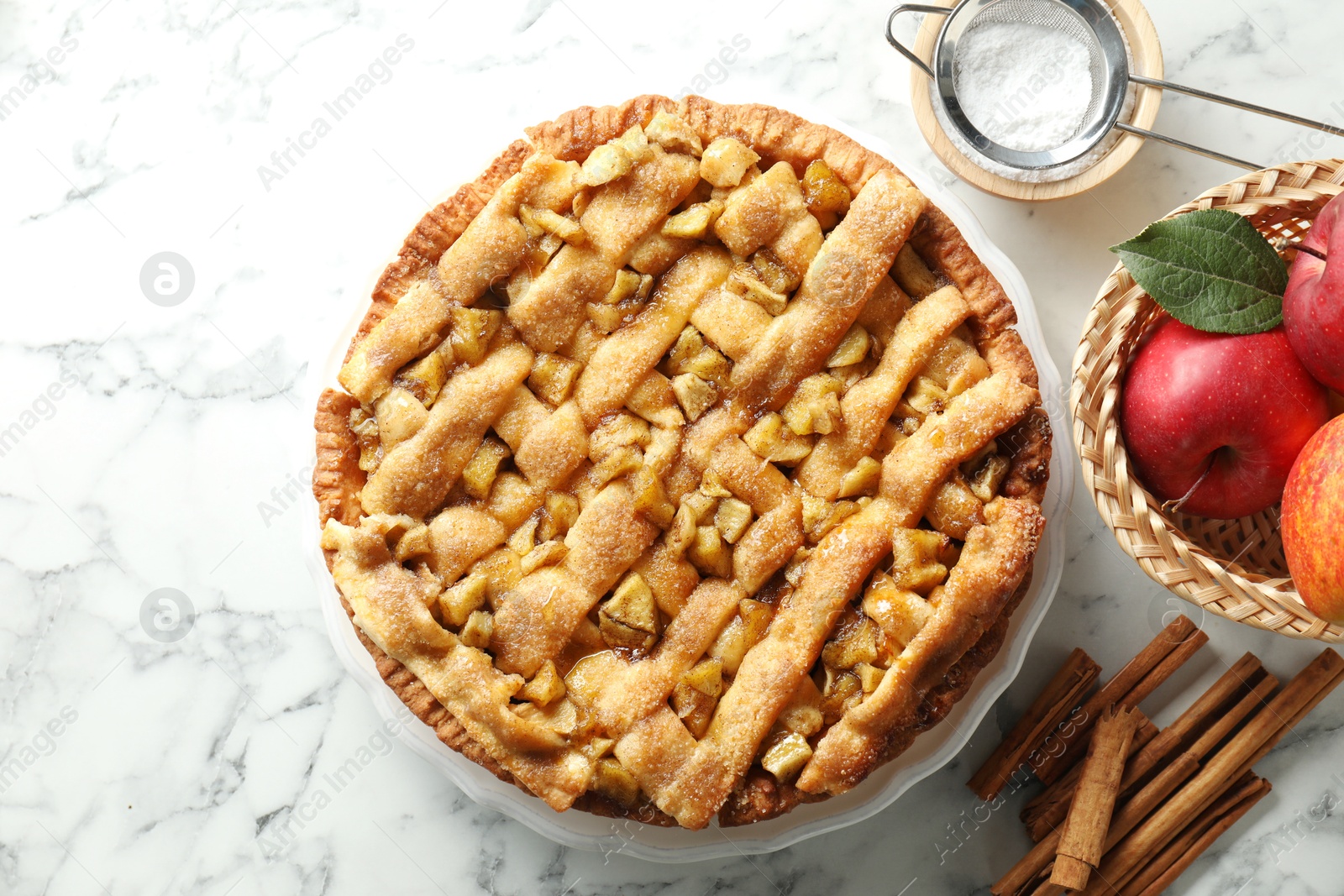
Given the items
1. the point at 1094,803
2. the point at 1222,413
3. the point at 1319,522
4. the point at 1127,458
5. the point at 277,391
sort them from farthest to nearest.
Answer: the point at 277,391
the point at 1094,803
the point at 1127,458
the point at 1222,413
the point at 1319,522

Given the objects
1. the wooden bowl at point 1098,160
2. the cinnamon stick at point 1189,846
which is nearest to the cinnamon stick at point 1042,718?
the cinnamon stick at point 1189,846

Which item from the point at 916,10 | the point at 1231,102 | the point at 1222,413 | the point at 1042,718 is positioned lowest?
the point at 1042,718

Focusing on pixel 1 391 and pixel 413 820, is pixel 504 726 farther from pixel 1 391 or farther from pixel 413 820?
pixel 1 391

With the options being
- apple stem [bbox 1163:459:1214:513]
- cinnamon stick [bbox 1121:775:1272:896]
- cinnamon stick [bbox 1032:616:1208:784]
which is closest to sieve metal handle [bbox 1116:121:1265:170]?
apple stem [bbox 1163:459:1214:513]

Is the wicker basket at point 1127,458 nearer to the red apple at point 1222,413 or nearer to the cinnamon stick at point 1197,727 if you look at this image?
the red apple at point 1222,413

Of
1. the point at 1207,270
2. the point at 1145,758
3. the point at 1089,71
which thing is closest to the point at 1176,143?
the point at 1089,71

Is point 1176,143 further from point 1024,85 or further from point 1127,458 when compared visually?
point 1127,458
